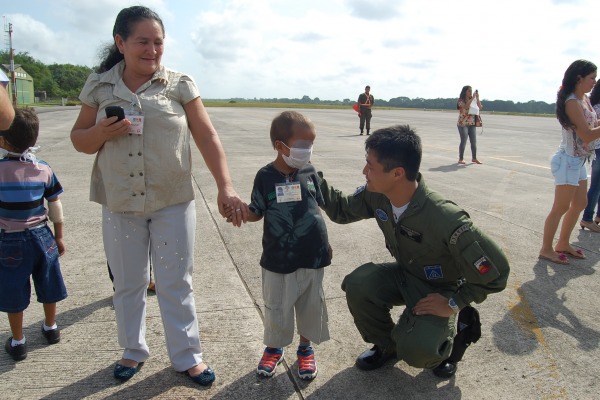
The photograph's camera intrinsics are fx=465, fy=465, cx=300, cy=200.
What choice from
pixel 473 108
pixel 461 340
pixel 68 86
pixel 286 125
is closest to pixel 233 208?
pixel 286 125

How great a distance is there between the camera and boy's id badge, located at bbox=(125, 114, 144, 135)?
2377 mm

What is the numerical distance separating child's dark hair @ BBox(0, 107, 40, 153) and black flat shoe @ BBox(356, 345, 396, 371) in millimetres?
2401

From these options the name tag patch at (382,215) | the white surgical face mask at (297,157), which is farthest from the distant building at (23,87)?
the name tag patch at (382,215)

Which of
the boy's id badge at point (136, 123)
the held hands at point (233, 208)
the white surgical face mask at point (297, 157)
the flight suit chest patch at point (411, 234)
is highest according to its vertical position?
the boy's id badge at point (136, 123)

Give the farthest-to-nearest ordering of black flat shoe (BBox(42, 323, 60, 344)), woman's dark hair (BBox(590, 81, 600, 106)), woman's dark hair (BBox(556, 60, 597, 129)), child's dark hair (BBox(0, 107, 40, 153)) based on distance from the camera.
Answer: woman's dark hair (BBox(590, 81, 600, 106))
woman's dark hair (BBox(556, 60, 597, 129))
black flat shoe (BBox(42, 323, 60, 344))
child's dark hair (BBox(0, 107, 40, 153))

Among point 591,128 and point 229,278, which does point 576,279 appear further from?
point 229,278

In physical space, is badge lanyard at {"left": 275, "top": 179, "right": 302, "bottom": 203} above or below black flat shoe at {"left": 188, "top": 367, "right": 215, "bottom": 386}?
above

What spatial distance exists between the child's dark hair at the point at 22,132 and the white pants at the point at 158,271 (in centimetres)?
69

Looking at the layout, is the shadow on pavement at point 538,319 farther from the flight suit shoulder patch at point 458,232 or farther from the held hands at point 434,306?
the flight suit shoulder patch at point 458,232

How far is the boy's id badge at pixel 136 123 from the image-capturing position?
2.38 m

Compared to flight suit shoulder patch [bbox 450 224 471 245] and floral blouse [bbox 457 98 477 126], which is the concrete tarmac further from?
floral blouse [bbox 457 98 477 126]

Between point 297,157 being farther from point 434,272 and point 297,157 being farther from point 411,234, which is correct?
point 434,272

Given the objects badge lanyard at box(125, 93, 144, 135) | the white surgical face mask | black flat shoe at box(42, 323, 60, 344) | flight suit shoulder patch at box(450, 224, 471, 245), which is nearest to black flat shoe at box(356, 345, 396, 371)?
flight suit shoulder patch at box(450, 224, 471, 245)

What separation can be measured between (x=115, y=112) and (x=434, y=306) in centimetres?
198
